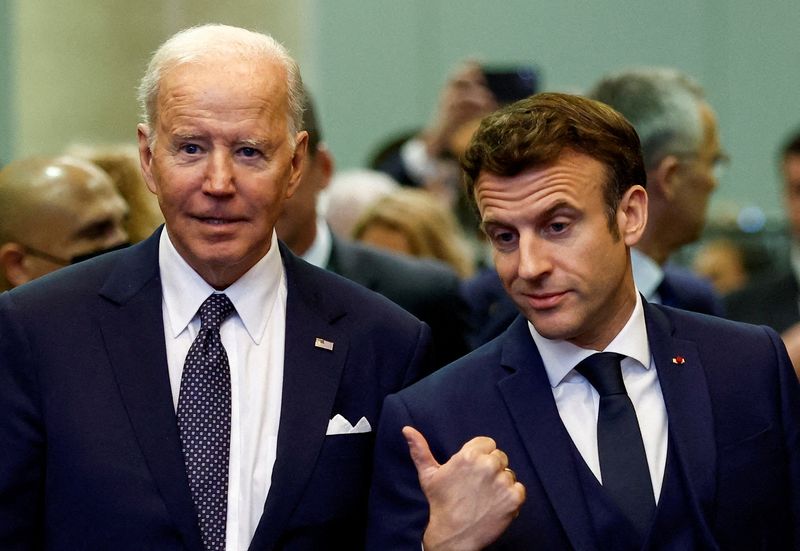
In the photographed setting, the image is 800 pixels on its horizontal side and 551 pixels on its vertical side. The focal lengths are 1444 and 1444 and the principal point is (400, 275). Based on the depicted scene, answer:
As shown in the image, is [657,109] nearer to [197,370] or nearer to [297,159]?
[297,159]

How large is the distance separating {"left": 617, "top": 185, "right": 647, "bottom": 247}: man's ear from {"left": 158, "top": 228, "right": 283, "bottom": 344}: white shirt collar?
2.50 ft

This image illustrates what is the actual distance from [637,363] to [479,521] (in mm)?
553

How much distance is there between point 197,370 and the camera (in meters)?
2.95

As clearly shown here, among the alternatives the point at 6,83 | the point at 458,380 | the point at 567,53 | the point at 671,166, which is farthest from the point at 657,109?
the point at 567,53

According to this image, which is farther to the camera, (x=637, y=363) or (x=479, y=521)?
(x=637, y=363)

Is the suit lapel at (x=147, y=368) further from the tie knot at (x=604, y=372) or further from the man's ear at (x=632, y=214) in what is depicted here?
the man's ear at (x=632, y=214)

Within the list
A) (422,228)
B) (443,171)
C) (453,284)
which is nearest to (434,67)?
(443,171)

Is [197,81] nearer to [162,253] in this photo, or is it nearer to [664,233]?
[162,253]

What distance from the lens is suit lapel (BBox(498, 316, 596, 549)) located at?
2832 mm

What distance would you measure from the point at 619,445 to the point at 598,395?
14 centimetres

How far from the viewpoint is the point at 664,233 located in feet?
15.1

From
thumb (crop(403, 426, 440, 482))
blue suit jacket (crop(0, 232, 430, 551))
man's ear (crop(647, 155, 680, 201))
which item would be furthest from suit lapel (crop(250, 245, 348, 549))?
man's ear (crop(647, 155, 680, 201))

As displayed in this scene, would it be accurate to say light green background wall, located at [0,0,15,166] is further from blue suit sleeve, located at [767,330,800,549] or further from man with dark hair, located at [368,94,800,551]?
blue suit sleeve, located at [767,330,800,549]

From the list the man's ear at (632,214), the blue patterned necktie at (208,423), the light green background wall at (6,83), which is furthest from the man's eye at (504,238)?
the light green background wall at (6,83)
